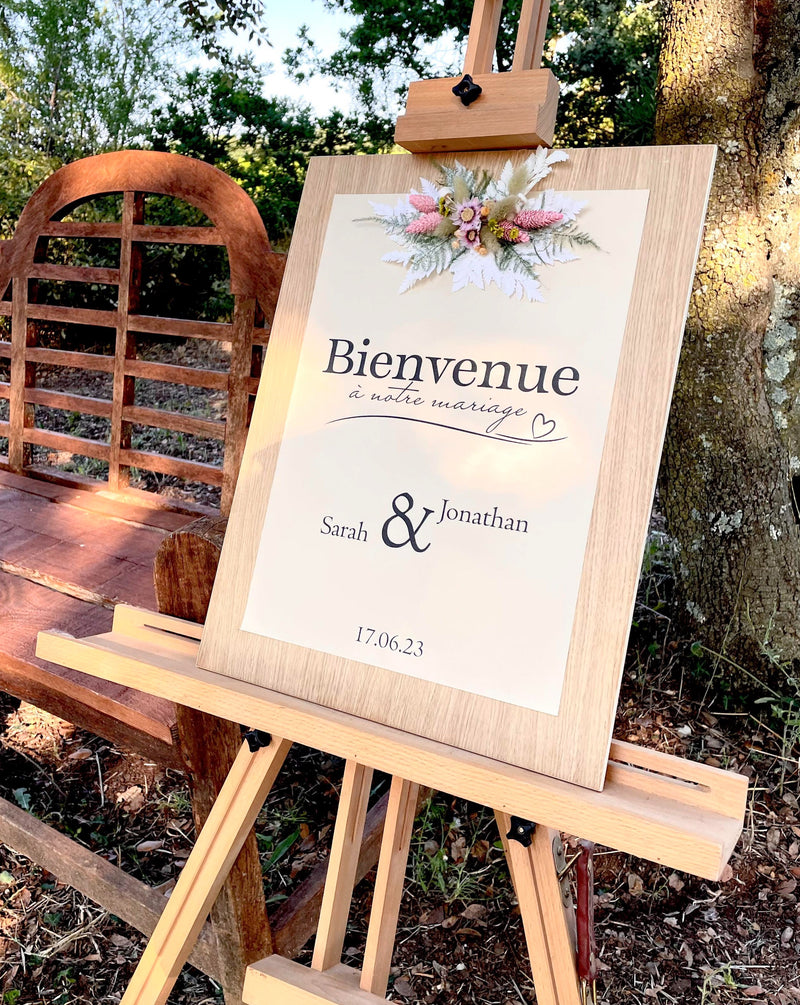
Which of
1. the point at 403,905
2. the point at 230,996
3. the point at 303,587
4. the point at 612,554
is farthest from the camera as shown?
the point at 403,905

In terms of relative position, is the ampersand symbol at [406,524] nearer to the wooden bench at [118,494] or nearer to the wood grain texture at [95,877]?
the wooden bench at [118,494]

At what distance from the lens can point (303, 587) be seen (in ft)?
3.56

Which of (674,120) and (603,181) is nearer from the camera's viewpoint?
(603,181)

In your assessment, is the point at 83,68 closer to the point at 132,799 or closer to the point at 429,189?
the point at 132,799

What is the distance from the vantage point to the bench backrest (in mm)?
1880

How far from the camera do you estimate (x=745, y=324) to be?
1.90 metres

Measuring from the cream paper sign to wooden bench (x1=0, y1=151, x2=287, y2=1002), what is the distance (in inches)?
8.5

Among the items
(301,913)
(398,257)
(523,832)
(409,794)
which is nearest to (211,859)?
(409,794)

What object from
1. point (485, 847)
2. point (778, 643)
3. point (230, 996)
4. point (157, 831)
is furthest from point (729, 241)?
point (157, 831)

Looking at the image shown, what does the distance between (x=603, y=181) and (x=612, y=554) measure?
1.45ft

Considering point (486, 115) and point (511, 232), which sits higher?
point (486, 115)

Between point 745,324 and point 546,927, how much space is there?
57.0 inches

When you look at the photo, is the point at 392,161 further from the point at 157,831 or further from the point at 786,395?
the point at 157,831

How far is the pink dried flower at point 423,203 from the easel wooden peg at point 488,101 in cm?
6
